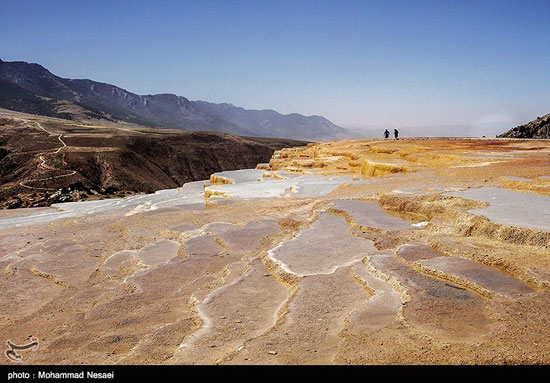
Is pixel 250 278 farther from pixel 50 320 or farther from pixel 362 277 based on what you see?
pixel 50 320

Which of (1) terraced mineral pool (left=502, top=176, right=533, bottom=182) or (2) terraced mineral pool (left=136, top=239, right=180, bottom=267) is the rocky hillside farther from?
(1) terraced mineral pool (left=502, top=176, right=533, bottom=182)

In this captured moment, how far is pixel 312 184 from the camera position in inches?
506

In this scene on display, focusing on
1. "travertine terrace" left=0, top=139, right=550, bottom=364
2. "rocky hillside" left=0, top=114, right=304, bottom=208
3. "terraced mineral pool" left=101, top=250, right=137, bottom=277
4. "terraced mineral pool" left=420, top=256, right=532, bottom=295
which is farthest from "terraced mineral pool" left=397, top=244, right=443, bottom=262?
"rocky hillside" left=0, top=114, right=304, bottom=208

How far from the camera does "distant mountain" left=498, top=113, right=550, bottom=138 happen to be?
32.8 meters

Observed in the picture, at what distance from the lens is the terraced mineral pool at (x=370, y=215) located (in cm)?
630

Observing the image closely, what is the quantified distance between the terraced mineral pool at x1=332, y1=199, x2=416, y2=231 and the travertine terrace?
0.03 m

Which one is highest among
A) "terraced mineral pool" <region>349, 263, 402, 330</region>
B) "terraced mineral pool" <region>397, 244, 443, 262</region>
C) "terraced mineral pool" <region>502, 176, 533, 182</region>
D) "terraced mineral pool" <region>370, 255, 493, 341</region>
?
"terraced mineral pool" <region>502, 176, 533, 182</region>

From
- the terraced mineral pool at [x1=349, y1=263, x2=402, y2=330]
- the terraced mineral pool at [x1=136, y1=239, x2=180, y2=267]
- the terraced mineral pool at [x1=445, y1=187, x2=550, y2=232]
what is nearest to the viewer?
the terraced mineral pool at [x1=349, y1=263, x2=402, y2=330]

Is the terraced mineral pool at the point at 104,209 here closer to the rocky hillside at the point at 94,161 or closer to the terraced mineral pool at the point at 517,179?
the terraced mineral pool at the point at 517,179

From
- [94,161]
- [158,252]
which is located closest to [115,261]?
[158,252]

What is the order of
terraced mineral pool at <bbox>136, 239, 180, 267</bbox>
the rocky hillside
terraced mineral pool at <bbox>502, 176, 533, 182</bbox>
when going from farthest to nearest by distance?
the rocky hillside, terraced mineral pool at <bbox>502, 176, 533, 182</bbox>, terraced mineral pool at <bbox>136, 239, 180, 267</bbox>

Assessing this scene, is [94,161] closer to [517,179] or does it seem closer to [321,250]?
[517,179]

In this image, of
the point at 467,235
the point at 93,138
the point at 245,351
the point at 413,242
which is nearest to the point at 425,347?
the point at 245,351
